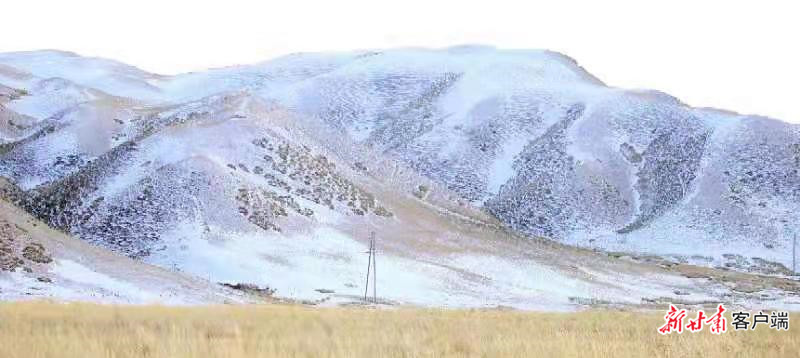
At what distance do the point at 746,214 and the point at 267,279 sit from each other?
65.0 meters

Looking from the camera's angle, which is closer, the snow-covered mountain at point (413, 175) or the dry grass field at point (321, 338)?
the dry grass field at point (321, 338)

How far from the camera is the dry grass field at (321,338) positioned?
1015 centimetres

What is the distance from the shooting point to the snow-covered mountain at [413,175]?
6347cm

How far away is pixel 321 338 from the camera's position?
1241 centimetres

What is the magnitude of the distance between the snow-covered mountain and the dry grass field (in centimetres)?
3705

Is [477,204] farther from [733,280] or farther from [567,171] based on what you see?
[733,280]

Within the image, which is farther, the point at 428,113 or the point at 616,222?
the point at 428,113

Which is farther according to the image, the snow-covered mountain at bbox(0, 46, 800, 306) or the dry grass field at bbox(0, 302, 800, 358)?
the snow-covered mountain at bbox(0, 46, 800, 306)

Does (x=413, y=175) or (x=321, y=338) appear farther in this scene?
(x=413, y=175)

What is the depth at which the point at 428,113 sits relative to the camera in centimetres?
13400

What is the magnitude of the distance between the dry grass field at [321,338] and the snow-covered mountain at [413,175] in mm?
37053

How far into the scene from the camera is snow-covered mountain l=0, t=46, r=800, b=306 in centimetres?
6347

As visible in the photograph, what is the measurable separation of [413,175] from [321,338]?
9197 centimetres

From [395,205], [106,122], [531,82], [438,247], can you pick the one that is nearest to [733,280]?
[438,247]
